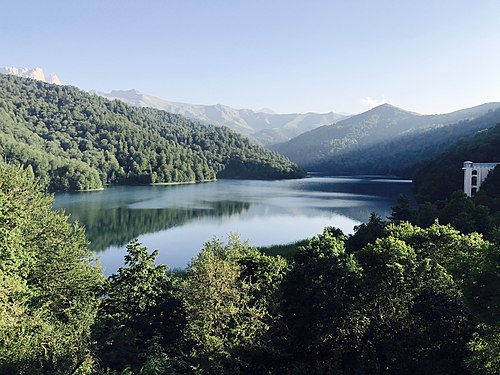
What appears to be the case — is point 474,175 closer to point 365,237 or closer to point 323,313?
point 365,237

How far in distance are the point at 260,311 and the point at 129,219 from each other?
5495 cm

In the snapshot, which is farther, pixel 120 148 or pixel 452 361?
pixel 120 148

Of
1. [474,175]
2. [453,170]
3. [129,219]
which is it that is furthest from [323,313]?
[453,170]

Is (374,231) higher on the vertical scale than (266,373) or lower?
higher

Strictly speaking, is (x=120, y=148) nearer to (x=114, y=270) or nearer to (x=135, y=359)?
(x=114, y=270)

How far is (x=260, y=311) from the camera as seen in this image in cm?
1808

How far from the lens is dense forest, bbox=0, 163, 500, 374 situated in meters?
14.5

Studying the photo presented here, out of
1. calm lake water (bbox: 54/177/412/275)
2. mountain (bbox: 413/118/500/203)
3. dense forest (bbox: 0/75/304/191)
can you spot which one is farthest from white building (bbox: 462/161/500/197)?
dense forest (bbox: 0/75/304/191)

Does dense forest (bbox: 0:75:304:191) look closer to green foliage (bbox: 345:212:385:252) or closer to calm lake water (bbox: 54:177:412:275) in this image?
calm lake water (bbox: 54:177:412:275)

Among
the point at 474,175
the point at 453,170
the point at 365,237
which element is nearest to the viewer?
the point at 365,237

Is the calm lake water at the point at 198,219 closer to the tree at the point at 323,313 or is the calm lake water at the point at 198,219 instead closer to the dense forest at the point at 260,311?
the dense forest at the point at 260,311

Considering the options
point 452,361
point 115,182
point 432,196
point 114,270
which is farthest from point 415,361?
point 115,182

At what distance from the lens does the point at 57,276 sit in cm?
2200

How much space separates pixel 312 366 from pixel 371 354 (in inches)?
101
